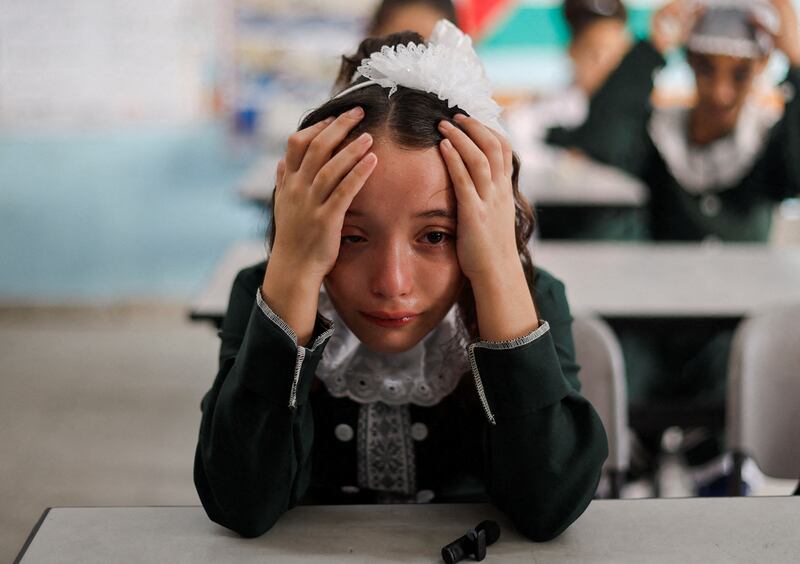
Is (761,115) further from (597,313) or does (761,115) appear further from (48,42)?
(48,42)

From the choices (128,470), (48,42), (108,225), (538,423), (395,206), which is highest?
(48,42)

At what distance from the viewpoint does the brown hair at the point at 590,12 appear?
13.3 ft

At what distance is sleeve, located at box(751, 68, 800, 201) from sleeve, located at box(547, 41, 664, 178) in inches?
22.6

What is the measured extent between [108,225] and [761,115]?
3222 mm

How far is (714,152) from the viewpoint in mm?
2820

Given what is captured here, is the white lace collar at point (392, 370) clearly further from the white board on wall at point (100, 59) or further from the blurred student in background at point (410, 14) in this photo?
the white board on wall at point (100, 59)

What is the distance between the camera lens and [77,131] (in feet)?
14.3

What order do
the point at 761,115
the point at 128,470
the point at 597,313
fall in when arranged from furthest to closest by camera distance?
the point at 761,115, the point at 128,470, the point at 597,313

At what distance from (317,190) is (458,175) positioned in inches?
5.6

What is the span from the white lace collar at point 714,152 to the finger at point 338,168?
2289 millimetres

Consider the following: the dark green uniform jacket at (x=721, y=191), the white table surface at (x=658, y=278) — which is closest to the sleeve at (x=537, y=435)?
the white table surface at (x=658, y=278)

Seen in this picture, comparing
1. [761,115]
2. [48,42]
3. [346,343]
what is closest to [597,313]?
[346,343]

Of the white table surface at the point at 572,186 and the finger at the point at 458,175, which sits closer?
the finger at the point at 458,175

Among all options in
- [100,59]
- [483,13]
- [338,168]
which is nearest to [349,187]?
[338,168]
